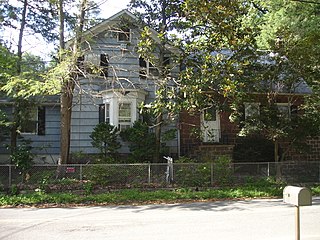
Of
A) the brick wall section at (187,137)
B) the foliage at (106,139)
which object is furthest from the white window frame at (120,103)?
the brick wall section at (187,137)

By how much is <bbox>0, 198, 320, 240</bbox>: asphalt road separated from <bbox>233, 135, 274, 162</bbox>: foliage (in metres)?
7.66

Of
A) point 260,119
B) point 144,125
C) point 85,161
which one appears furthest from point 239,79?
point 85,161

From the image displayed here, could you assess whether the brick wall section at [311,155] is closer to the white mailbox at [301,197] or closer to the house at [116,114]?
the house at [116,114]

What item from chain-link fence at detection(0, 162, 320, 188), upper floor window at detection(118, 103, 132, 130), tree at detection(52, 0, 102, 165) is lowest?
chain-link fence at detection(0, 162, 320, 188)

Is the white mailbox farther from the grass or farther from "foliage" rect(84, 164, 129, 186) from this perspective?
"foliage" rect(84, 164, 129, 186)

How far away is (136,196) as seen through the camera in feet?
40.3

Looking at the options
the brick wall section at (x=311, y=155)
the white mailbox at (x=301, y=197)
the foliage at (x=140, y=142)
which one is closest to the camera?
the white mailbox at (x=301, y=197)

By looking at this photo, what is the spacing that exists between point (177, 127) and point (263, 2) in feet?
24.5

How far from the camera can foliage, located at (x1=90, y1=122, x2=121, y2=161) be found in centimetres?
1706

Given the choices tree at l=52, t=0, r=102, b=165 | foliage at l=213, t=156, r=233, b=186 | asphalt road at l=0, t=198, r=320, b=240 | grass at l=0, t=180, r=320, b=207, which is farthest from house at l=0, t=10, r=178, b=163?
asphalt road at l=0, t=198, r=320, b=240

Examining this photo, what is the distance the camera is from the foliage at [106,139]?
1706cm

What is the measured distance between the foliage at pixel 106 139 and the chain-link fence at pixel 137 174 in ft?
9.61

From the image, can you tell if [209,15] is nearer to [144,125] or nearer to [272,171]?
[144,125]

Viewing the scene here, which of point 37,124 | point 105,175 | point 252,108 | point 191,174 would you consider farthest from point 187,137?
point 37,124
